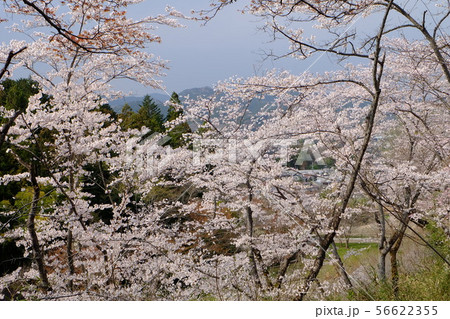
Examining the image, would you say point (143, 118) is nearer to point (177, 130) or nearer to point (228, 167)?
point (177, 130)

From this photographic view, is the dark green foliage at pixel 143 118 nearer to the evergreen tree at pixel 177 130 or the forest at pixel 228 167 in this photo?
the evergreen tree at pixel 177 130

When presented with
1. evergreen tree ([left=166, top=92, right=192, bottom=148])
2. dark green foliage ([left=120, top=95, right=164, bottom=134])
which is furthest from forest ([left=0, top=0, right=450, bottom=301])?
dark green foliage ([left=120, top=95, right=164, bottom=134])

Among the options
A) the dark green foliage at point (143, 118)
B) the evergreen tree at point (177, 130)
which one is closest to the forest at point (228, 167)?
the evergreen tree at point (177, 130)

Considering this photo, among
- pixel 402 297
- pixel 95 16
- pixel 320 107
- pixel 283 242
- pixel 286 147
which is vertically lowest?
pixel 283 242

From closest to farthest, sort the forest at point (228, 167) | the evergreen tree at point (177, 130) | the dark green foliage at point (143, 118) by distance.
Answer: the forest at point (228, 167) → the evergreen tree at point (177, 130) → the dark green foliage at point (143, 118)

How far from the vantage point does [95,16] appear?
16.8ft

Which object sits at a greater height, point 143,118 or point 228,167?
point 143,118

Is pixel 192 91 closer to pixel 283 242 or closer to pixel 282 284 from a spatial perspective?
pixel 283 242

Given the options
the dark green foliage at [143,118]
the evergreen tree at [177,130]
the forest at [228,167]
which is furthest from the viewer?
the dark green foliage at [143,118]

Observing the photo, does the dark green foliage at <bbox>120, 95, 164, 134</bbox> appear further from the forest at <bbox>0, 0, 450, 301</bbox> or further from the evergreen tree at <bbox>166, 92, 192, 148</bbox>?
the forest at <bbox>0, 0, 450, 301</bbox>

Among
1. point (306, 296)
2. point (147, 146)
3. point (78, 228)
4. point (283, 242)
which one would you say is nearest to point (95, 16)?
point (78, 228)

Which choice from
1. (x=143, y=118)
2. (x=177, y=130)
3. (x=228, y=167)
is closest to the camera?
(x=228, y=167)

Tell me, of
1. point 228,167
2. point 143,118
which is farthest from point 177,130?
point 228,167

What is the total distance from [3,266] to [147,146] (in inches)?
288
